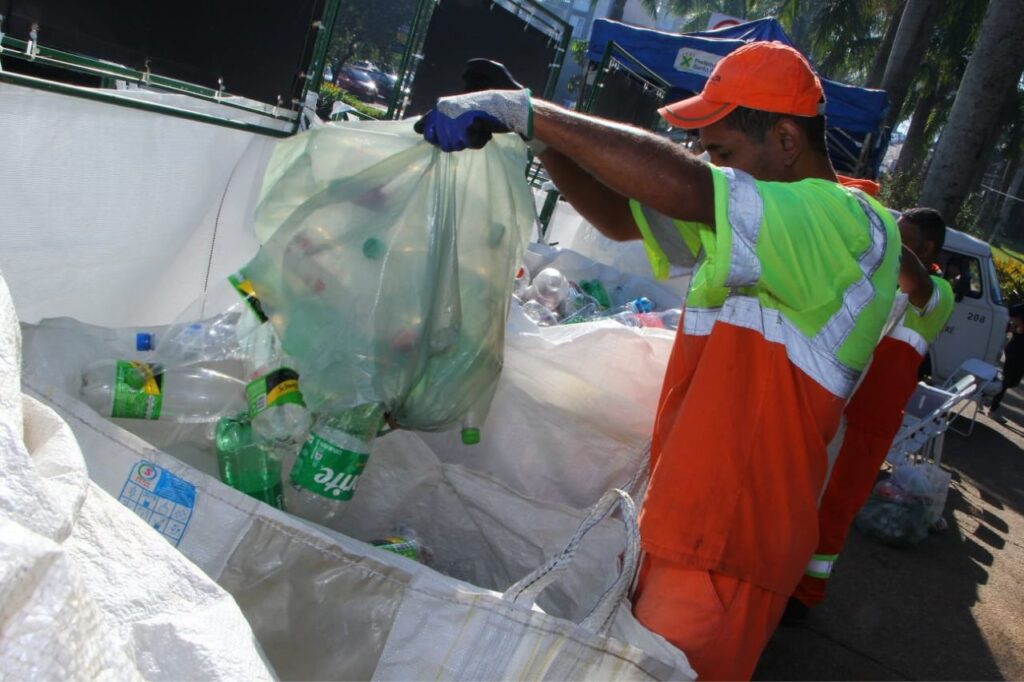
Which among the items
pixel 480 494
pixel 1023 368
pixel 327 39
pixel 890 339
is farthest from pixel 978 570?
pixel 1023 368

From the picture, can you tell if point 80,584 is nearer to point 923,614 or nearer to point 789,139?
point 789,139

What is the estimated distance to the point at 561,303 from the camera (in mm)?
3529

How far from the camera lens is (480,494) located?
1.84 metres

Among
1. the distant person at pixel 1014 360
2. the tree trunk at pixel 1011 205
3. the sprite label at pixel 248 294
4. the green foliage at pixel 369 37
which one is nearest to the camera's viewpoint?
the sprite label at pixel 248 294

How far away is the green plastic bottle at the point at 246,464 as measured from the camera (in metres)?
1.69

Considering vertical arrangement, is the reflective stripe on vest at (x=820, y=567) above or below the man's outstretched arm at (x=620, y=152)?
below

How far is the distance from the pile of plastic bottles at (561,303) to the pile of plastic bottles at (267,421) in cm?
155

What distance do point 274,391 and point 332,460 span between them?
20 centimetres

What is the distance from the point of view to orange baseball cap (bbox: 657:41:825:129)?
65.1 inches

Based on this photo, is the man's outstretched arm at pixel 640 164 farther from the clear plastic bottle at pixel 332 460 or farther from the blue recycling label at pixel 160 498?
the blue recycling label at pixel 160 498

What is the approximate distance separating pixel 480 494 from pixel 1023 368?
435 inches

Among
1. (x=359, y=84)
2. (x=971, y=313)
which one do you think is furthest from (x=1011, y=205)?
(x=971, y=313)

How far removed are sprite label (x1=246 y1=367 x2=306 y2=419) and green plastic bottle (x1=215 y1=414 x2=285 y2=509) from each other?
0.05 m

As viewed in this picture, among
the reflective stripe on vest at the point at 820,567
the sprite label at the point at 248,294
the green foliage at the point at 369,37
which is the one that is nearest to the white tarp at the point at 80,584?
the sprite label at the point at 248,294
